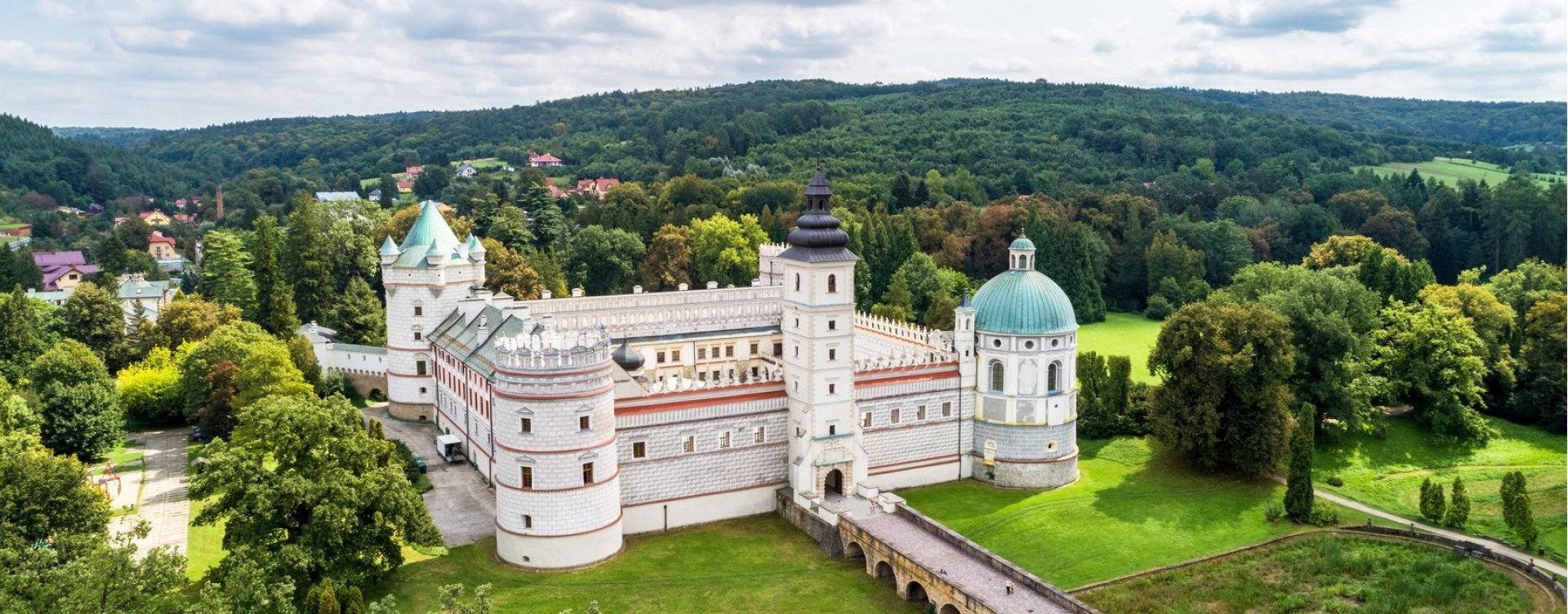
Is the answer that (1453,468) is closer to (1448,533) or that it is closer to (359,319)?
(1448,533)

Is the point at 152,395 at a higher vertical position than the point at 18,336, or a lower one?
lower

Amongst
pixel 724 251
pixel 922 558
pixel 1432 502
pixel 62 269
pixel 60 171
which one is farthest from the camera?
pixel 60 171

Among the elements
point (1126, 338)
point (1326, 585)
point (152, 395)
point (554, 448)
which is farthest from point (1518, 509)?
point (152, 395)

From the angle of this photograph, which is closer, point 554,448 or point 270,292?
point 554,448

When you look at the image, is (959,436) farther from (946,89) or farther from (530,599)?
(946,89)

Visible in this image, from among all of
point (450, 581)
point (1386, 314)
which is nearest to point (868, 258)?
point (1386, 314)

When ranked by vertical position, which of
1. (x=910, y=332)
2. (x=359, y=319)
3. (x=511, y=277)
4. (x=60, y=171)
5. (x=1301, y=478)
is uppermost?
(x=60, y=171)
